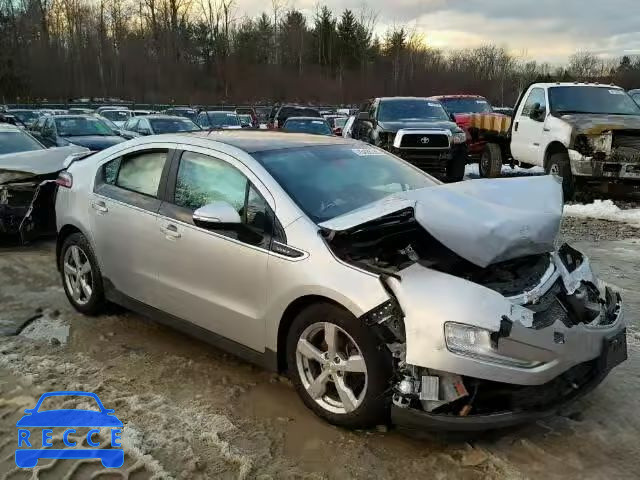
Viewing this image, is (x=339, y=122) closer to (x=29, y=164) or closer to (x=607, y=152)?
(x=607, y=152)

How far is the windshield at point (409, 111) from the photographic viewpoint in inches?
537

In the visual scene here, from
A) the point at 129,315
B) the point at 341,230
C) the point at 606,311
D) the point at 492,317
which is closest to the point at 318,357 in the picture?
the point at 341,230

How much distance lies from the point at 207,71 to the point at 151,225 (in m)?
59.2

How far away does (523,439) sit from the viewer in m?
3.33

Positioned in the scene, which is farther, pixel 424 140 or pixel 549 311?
pixel 424 140

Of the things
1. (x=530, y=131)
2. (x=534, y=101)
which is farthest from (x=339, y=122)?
(x=530, y=131)

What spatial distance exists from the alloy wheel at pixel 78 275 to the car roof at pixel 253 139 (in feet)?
3.71

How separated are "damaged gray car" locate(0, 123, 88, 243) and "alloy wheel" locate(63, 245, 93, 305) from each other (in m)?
2.19

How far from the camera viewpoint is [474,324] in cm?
298

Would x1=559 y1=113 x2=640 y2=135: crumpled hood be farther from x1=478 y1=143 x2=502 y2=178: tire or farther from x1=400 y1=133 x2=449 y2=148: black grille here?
x1=478 y1=143 x2=502 y2=178: tire

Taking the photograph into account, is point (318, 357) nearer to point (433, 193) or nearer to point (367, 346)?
point (367, 346)

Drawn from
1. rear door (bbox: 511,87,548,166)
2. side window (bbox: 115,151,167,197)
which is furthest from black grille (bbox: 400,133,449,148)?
side window (bbox: 115,151,167,197)

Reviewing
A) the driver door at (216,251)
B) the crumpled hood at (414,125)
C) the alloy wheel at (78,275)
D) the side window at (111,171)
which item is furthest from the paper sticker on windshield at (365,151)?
the crumpled hood at (414,125)

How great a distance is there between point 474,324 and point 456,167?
10.4 metres
